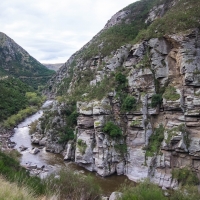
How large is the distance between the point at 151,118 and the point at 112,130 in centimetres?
617

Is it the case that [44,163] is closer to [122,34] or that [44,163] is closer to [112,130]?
[112,130]

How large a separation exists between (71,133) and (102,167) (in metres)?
13.1

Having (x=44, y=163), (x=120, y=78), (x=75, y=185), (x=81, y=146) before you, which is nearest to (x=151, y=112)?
(x=120, y=78)

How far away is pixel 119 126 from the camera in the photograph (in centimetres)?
3575

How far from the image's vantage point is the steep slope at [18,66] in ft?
481

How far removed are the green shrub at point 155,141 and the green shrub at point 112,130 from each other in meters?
4.83

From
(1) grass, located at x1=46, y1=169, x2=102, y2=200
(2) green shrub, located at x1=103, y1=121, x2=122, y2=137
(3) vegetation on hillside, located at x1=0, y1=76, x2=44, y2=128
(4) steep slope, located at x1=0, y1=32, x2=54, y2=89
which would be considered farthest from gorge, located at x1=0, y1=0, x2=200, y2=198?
(4) steep slope, located at x1=0, y1=32, x2=54, y2=89

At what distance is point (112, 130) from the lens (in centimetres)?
3416

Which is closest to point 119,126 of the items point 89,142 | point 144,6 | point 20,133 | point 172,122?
point 89,142

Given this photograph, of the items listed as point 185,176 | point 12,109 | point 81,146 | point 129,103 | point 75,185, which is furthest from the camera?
point 12,109

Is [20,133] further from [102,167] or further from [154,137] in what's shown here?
[154,137]

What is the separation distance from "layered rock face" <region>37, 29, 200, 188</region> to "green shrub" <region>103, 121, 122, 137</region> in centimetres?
61

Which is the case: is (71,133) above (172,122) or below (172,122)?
below

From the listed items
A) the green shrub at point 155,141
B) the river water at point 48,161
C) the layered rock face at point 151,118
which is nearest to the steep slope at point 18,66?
the river water at point 48,161
